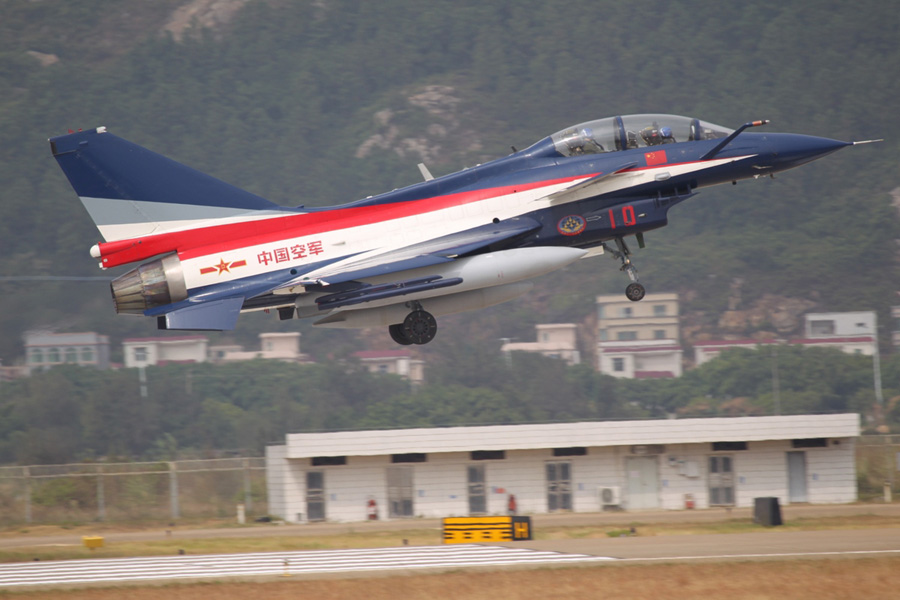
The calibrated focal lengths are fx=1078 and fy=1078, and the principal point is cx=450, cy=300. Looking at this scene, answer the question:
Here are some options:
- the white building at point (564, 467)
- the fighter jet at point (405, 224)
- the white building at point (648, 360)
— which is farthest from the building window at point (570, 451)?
the white building at point (648, 360)

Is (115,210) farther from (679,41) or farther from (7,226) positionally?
(679,41)

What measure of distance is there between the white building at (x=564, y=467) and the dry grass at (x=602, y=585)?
19097mm

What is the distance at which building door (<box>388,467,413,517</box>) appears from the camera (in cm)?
4359

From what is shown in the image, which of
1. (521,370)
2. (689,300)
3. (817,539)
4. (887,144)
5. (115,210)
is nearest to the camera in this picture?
(115,210)

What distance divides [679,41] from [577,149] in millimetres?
150579

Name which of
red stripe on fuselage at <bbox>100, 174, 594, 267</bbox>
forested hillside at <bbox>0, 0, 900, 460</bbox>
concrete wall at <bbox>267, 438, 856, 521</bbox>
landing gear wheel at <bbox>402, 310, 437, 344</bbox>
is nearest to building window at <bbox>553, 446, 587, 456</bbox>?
concrete wall at <bbox>267, 438, 856, 521</bbox>

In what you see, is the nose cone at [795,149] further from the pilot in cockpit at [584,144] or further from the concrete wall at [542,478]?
the concrete wall at [542,478]

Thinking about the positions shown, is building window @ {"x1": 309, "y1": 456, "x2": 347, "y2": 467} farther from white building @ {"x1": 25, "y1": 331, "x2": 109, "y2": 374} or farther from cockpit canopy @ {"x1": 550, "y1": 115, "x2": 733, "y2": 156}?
white building @ {"x1": 25, "y1": 331, "x2": 109, "y2": 374}

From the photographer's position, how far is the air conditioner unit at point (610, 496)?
43.6 m

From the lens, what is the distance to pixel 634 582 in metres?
23.4

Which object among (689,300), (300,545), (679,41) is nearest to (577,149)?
(300,545)

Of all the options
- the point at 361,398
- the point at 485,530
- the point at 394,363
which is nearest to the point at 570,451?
the point at 485,530

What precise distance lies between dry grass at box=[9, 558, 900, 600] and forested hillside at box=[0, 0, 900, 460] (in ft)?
230

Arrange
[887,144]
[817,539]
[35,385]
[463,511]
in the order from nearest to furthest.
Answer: [817,539] < [463,511] < [35,385] < [887,144]
